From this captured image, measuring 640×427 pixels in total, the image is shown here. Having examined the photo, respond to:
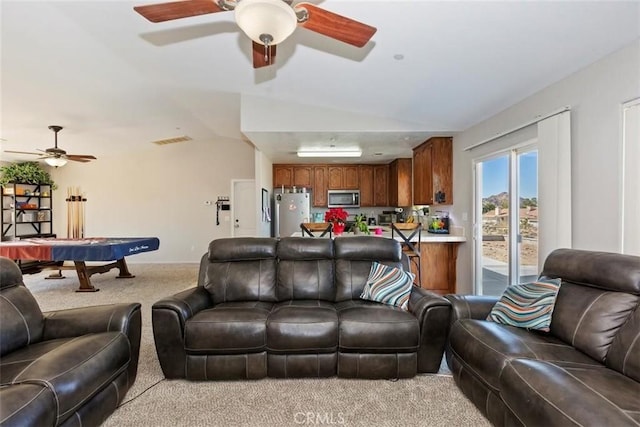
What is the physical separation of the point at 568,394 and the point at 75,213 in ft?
29.4

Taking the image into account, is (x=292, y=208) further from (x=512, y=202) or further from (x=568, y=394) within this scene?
(x=568, y=394)

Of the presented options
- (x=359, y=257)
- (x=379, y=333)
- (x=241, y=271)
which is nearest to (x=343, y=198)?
(x=359, y=257)

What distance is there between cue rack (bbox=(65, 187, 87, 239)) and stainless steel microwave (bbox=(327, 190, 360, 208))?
231 inches

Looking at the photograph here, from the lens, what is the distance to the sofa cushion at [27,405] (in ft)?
3.77

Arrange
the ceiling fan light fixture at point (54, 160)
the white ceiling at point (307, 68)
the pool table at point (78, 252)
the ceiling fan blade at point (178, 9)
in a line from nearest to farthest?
the ceiling fan blade at point (178, 9) < the white ceiling at point (307, 68) < the pool table at point (78, 252) < the ceiling fan light fixture at point (54, 160)

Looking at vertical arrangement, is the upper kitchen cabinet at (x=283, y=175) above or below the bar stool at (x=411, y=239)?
above

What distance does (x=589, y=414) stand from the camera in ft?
3.69

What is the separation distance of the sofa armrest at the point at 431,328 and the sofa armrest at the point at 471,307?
0.31 ft

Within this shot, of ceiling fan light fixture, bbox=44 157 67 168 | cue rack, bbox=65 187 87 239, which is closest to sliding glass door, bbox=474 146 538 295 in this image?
ceiling fan light fixture, bbox=44 157 67 168

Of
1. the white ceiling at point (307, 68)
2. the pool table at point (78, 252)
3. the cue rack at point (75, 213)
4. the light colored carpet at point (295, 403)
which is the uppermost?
the white ceiling at point (307, 68)

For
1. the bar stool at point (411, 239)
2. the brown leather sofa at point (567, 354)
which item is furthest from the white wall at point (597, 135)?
the bar stool at point (411, 239)

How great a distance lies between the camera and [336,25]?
5.31ft

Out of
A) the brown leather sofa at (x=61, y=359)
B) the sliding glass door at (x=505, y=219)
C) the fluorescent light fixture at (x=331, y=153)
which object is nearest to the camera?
the brown leather sofa at (x=61, y=359)

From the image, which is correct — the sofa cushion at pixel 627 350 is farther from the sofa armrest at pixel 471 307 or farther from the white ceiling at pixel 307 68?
the white ceiling at pixel 307 68
